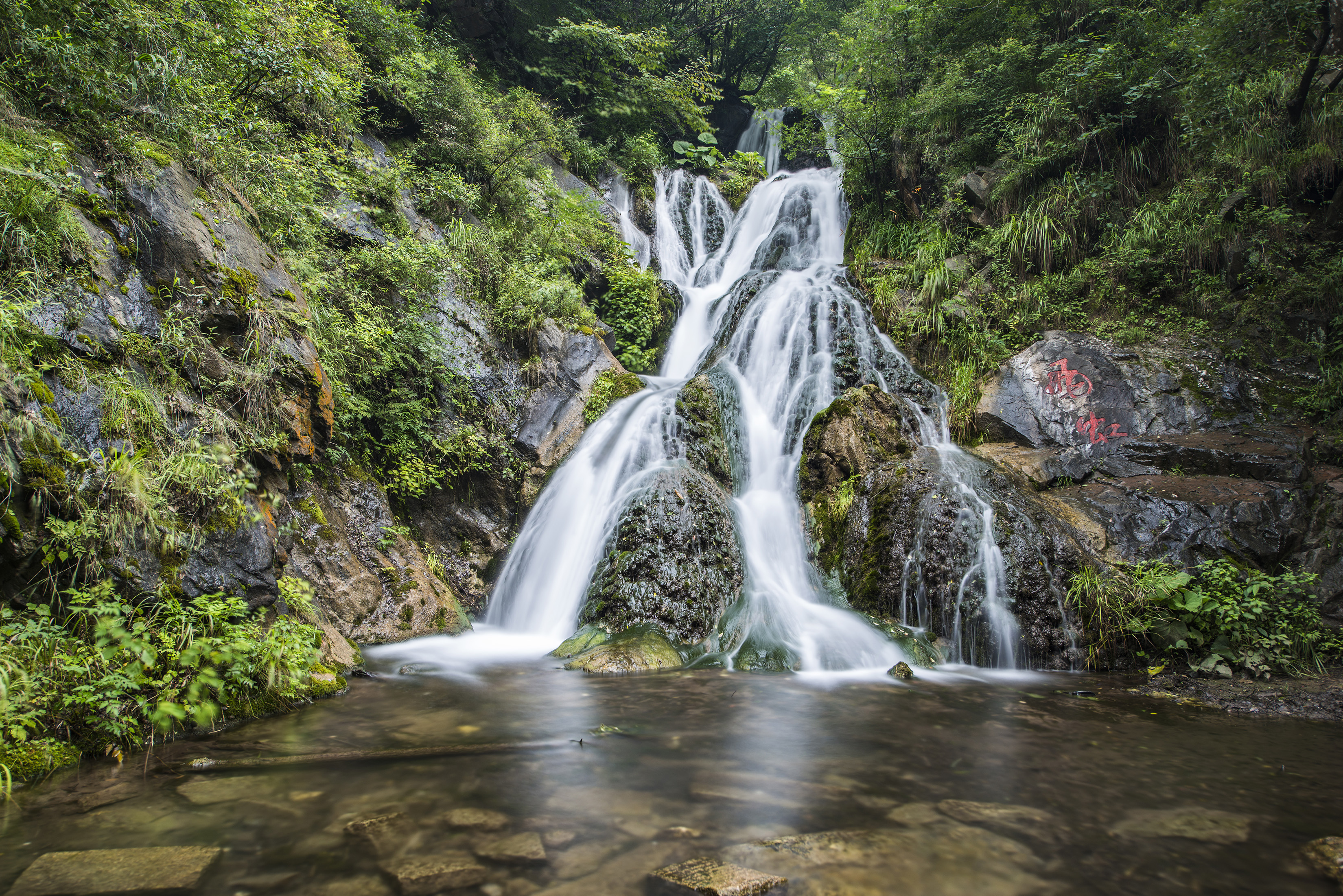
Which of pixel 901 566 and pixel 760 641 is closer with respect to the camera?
pixel 760 641

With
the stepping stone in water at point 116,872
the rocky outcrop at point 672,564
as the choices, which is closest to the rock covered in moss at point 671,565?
the rocky outcrop at point 672,564

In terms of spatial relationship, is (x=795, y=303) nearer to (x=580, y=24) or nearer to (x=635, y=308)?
(x=635, y=308)

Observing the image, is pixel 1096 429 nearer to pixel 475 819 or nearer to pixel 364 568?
pixel 475 819

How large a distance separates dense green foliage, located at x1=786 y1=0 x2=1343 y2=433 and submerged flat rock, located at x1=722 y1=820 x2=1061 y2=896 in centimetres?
747

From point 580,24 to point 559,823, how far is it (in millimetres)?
18964

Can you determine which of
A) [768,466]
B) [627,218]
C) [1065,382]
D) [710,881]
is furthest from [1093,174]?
[710,881]

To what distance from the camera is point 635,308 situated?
12391mm

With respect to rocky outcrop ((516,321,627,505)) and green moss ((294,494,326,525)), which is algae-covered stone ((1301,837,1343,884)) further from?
rocky outcrop ((516,321,627,505))

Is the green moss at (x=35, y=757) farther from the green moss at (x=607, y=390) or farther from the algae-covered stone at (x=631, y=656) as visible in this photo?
the green moss at (x=607, y=390)

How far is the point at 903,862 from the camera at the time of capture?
2.42 m

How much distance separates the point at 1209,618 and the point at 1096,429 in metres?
2.87

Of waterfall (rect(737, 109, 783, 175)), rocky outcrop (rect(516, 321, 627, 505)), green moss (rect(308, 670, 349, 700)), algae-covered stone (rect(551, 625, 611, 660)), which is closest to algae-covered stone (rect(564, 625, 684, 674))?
algae-covered stone (rect(551, 625, 611, 660))

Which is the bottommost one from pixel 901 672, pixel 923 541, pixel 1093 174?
pixel 901 672

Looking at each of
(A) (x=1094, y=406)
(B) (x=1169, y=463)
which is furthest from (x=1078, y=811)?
(A) (x=1094, y=406)
